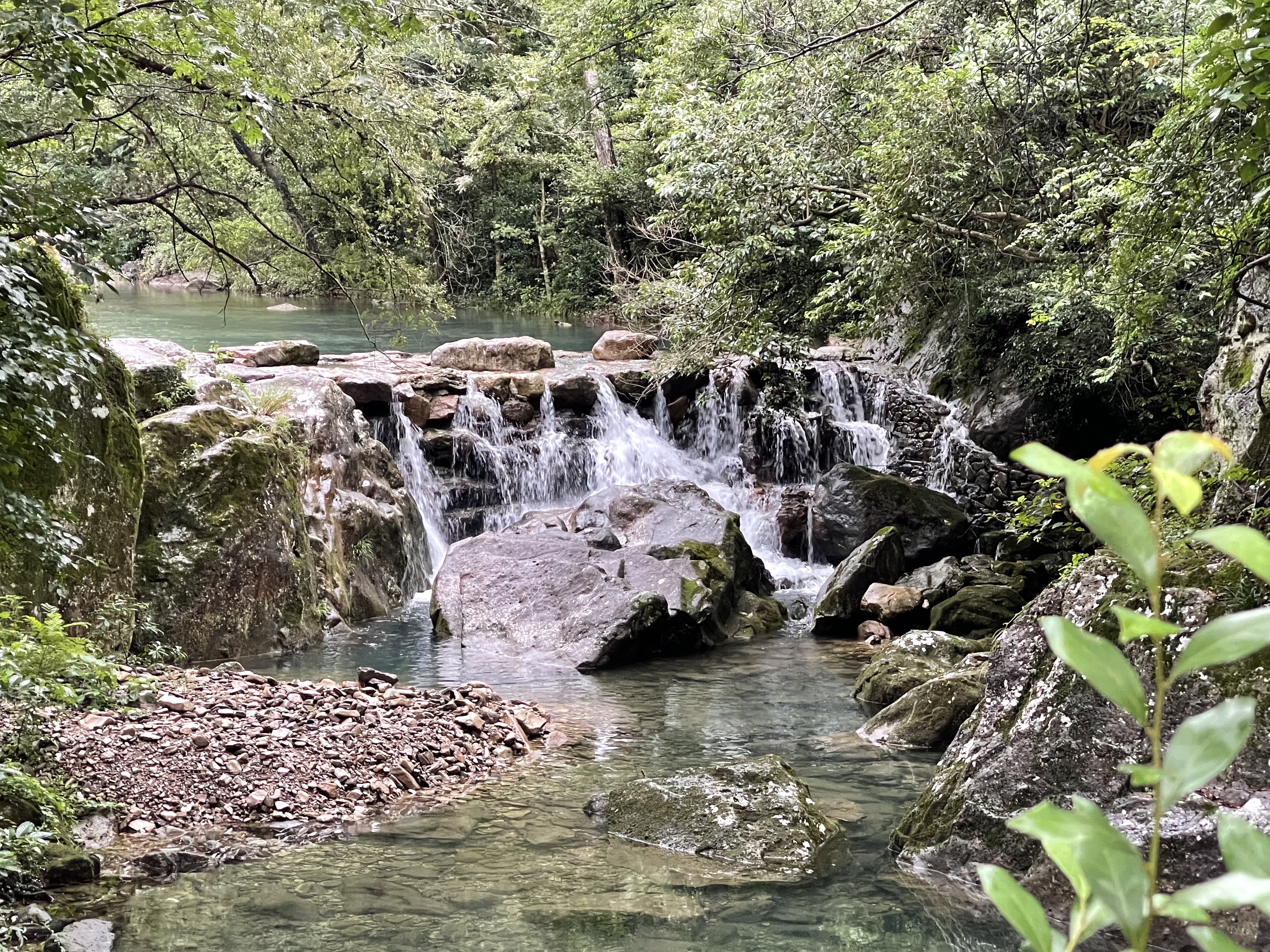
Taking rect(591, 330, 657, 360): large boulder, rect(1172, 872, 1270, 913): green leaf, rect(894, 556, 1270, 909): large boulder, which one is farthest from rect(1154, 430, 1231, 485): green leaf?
rect(591, 330, 657, 360): large boulder

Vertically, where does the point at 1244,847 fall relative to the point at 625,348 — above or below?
below

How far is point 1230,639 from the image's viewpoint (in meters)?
0.62

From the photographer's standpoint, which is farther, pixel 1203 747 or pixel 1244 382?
pixel 1244 382

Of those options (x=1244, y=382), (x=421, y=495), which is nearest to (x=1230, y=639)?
(x=1244, y=382)

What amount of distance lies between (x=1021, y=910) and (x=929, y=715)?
24.7 feet

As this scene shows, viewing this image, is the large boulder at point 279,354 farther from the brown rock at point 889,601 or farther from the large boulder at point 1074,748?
the large boulder at point 1074,748

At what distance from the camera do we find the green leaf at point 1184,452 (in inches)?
23.4

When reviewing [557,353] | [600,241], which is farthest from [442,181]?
[600,241]

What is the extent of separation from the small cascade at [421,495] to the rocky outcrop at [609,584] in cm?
107

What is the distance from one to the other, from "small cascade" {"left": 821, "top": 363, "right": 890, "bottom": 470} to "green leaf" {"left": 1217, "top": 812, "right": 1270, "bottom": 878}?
15624mm

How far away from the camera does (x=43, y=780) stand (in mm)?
5352

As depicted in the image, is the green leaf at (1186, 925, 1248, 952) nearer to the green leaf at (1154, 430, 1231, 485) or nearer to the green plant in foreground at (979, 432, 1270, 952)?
the green plant in foreground at (979, 432, 1270, 952)

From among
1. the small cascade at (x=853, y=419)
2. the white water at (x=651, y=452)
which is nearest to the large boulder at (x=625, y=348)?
the white water at (x=651, y=452)

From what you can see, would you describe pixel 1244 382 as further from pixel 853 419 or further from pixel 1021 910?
pixel 853 419
